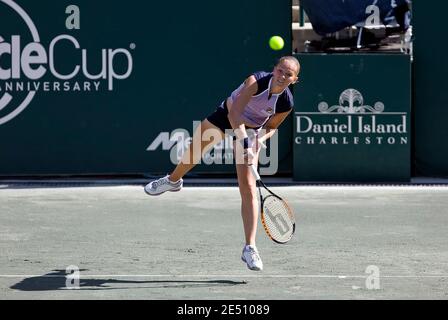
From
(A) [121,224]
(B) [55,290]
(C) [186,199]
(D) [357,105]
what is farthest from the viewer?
(D) [357,105]

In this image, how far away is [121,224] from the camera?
9.84 metres

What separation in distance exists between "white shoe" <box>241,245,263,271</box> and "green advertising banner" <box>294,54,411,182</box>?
236 inches

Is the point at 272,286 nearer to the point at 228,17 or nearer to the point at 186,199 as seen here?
the point at 186,199

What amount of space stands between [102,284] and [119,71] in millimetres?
6788

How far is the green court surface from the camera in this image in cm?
680

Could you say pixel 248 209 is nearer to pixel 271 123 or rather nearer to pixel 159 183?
pixel 271 123

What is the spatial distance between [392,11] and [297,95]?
5.28 ft

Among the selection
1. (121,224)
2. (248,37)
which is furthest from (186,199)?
(248,37)

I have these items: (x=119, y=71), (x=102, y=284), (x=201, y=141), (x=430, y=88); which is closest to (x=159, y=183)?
(x=201, y=141)

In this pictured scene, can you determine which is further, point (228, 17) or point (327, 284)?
point (228, 17)

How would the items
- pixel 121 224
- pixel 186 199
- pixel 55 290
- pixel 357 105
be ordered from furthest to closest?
pixel 357 105 → pixel 186 199 → pixel 121 224 → pixel 55 290

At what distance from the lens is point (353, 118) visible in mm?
13008

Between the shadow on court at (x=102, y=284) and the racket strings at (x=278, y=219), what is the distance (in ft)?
1.88
